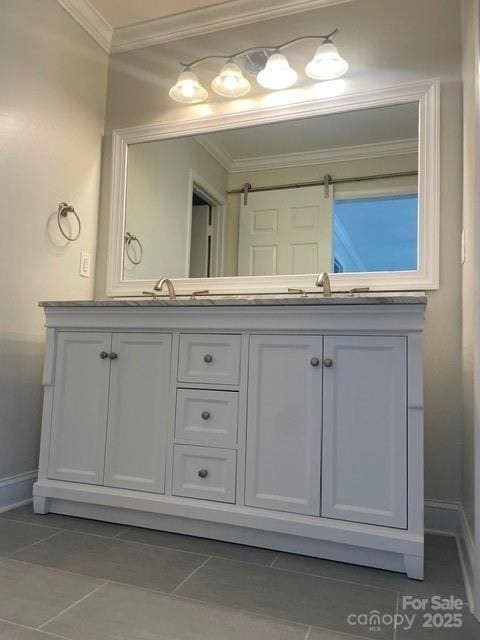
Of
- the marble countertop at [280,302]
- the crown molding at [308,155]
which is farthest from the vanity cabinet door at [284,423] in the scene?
the crown molding at [308,155]

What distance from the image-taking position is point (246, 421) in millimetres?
1645

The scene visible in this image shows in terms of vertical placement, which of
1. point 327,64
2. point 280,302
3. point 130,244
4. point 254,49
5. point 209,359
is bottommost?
point 209,359

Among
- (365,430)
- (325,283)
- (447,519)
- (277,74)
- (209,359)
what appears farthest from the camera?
(277,74)

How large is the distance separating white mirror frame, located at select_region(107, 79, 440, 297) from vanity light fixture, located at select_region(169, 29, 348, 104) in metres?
0.10

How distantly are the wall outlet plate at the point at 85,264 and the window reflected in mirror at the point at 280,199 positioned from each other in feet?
0.59

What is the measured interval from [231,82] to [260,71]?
0.15 m

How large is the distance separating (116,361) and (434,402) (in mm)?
1285

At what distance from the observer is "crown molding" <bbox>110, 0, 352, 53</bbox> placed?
7.47ft

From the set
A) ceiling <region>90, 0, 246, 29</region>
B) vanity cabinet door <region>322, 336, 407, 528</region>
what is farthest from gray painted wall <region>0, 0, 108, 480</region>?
vanity cabinet door <region>322, 336, 407, 528</region>

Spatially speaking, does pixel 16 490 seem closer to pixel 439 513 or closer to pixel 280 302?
pixel 280 302

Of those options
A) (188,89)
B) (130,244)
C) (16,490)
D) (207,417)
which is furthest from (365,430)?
(188,89)

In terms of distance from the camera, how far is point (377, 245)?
2.05 metres

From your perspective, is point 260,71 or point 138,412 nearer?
point 138,412

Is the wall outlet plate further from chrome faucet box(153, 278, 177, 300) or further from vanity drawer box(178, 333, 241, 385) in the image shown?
vanity drawer box(178, 333, 241, 385)
